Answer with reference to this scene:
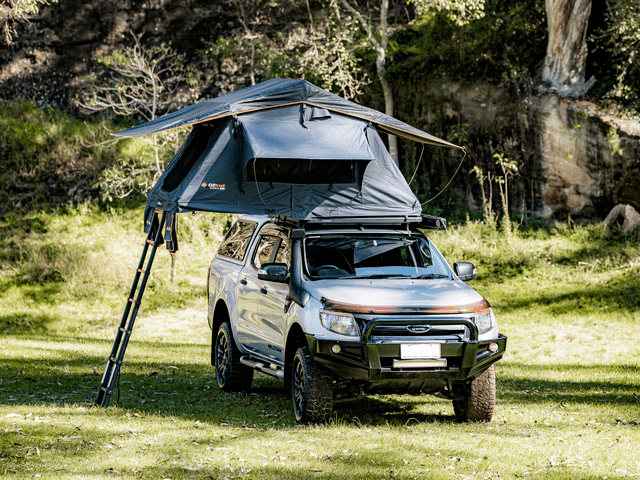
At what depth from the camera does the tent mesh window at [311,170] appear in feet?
29.8

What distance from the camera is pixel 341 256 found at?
7902 mm

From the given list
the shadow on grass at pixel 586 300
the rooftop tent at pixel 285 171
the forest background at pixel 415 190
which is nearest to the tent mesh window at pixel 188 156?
the rooftop tent at pixel 285 171

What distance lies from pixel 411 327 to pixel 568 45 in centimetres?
1549

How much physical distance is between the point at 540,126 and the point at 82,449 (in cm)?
1627

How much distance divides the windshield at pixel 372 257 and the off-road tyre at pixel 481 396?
1235 mm

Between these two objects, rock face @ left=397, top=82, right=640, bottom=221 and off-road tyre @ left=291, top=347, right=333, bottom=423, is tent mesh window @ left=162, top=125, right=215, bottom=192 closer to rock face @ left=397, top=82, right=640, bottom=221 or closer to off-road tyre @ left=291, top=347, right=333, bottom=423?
off-road tyre @ left=291, top=347, right=333, bottom=423

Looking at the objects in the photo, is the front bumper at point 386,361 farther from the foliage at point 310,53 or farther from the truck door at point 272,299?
the foliage at point 310,53

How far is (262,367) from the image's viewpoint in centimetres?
829

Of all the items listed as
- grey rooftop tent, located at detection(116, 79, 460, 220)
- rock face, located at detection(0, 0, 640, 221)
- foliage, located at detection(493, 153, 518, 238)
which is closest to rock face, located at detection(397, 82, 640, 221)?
rock face, located at detection(0, 0, 640, 221)

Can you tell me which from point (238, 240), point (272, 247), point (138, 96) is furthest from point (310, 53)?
point (272, 247)

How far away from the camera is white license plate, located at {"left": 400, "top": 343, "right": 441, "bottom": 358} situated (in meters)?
6.60

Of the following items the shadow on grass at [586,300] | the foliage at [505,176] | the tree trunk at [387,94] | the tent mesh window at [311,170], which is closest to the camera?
the tent mesh window at [311,170]

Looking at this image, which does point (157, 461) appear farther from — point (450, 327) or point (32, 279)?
point (32, 279)

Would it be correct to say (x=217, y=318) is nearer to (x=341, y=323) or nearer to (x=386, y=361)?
(x=341, y=323)
